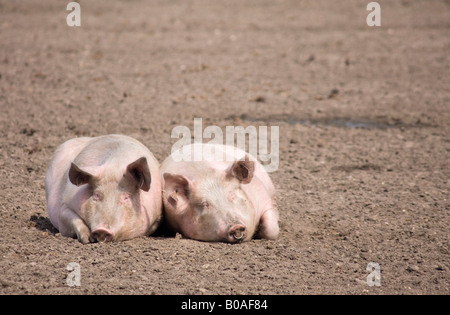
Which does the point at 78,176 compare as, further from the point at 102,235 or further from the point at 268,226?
the point at 268,226

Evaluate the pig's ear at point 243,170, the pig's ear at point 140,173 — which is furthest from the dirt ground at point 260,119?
the pig's ear at point 243,170

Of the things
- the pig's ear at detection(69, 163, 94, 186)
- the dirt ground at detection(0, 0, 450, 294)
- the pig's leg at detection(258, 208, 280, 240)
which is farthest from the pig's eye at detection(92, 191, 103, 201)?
the pig's leg at detection(258, 208, 280, 240)

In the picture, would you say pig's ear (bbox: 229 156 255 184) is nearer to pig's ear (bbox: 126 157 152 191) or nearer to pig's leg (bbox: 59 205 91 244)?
pig's ear (bbox: 126 157 152 191)

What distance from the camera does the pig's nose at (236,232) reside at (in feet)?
16.6

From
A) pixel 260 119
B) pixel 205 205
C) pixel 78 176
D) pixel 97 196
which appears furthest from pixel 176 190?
pixel 260 119

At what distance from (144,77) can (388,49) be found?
524cm

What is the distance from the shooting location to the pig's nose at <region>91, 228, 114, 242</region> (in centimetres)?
486

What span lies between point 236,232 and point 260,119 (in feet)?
13.0

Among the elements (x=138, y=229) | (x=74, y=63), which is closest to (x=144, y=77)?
(x=74, y=63)

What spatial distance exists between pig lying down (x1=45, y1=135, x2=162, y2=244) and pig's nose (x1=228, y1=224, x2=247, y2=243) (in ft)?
2.21

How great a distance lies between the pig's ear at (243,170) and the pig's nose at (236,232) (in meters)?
0.48

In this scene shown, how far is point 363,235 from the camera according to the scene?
215 inches

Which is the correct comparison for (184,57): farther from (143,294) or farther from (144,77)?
(143,294)

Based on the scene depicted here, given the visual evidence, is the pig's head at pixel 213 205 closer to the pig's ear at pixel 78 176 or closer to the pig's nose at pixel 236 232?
the pig's nose at pixel 236 232
